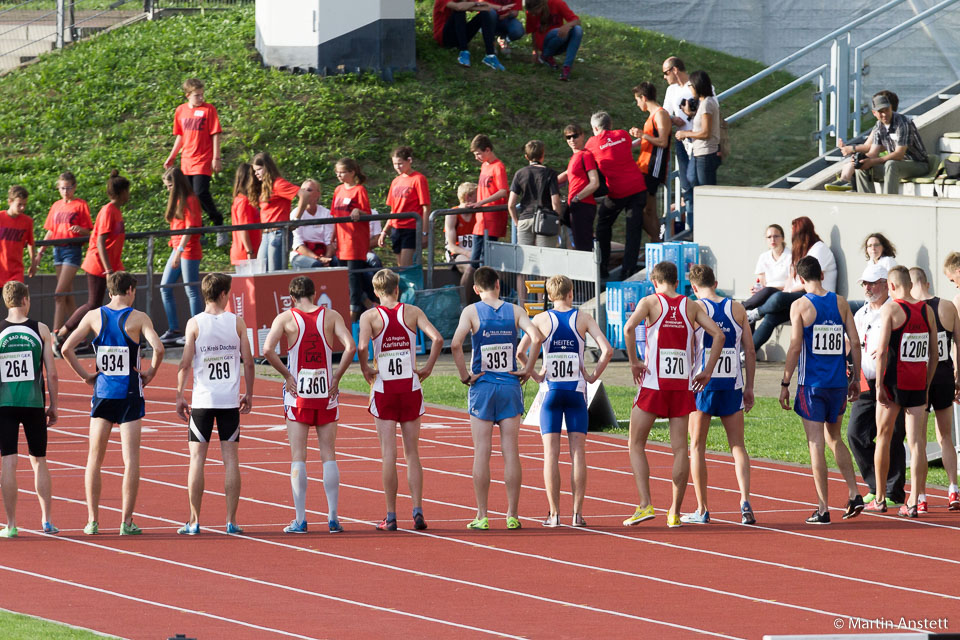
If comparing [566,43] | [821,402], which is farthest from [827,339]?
[566,43]

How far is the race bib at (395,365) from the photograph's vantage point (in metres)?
11.4

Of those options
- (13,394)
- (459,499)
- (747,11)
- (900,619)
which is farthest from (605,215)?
(747,11)

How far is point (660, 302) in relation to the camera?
A: 11.5 m

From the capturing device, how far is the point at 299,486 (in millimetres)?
11359

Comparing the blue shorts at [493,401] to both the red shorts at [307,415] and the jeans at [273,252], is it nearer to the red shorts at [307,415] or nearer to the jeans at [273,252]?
the red shorts at [307,415]

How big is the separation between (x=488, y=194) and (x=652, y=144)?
2086 millimetres

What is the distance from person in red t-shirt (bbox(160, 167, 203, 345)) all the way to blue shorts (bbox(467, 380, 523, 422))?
9.08 meters

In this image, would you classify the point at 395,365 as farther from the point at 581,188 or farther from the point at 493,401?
the point at 581,188

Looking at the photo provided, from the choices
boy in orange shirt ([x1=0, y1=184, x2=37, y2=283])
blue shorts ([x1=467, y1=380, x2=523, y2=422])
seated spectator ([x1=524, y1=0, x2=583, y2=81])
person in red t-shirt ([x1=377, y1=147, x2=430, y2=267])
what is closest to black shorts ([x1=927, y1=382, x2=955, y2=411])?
blue shorts ([x1=467, y1=380, x2=523, y2=422])

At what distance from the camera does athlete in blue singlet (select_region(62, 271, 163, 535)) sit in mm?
11273

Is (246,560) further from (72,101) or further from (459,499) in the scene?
(72,101)

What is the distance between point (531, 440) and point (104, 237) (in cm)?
636

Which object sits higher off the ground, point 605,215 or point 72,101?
point 72,101

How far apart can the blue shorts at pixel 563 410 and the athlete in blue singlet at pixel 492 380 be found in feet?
0.64
